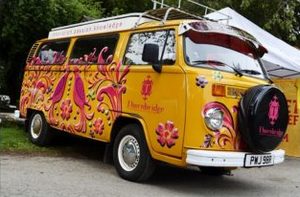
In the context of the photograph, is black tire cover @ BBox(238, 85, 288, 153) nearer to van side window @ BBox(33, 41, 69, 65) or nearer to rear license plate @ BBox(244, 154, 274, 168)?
rear license plate @ BBox(244, 154, 274, 168)

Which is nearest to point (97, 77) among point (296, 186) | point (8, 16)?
point (296, 186)

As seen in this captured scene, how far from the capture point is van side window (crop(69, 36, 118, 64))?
9.16 m

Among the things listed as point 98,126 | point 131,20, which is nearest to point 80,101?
point 98,126

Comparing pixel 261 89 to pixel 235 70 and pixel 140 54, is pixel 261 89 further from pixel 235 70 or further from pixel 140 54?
pixel 140 54

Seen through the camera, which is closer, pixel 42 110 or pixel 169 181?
pixel 169 181

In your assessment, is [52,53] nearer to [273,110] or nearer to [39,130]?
[39,130]

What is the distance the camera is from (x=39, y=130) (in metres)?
10.8

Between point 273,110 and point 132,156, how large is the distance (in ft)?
7.06

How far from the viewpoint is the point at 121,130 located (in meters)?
8.54

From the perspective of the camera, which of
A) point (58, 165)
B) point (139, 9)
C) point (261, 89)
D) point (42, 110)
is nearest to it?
point (261, 89)

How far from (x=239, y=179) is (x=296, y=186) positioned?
3.07 ft

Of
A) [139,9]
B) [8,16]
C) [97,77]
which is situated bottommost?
[97,77]

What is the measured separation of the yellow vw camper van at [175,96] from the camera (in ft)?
24.0

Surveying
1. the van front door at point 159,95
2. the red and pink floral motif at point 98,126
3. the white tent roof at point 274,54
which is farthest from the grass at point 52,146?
the white tent roof at point 274,54
